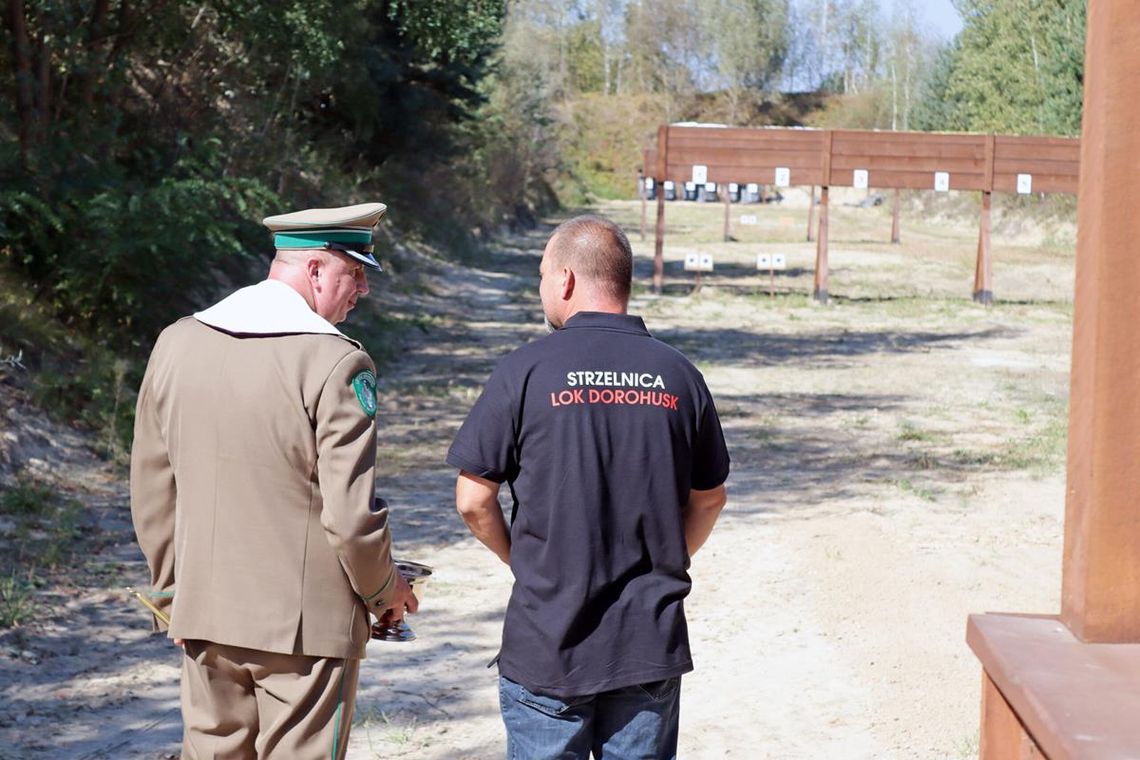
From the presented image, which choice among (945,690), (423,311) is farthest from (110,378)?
(423,311)

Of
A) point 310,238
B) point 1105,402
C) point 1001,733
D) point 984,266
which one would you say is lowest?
point 1001,733

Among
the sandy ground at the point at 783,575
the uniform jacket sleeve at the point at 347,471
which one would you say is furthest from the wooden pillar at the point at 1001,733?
the sandy ground at the point at 783,575

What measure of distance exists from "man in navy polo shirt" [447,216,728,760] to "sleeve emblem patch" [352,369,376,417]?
0.23 m

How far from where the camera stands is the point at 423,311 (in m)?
21.6

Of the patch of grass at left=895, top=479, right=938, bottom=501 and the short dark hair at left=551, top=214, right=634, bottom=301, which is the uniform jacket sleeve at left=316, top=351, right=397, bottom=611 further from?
the patch of grass at left=895, top=479, right=938, bottom=501

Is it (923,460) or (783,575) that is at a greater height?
(923,460)

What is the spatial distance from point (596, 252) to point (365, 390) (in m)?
0.63

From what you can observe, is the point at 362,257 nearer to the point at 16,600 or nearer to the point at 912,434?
the point at 16,600

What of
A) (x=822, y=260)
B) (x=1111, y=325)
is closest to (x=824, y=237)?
(x=822, y=260)

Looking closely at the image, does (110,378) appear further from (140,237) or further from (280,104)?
(280,104)

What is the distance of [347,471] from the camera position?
323 centimetres

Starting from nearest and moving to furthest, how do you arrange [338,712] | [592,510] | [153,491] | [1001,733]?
[1001,733]
[592,510]
[338,712]
[153,491]

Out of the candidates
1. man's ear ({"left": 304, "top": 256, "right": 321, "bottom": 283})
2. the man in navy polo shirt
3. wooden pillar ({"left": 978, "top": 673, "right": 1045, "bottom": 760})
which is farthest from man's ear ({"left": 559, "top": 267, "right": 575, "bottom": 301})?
wooden pillar ({"left": 978, "top": 673, "right": 1045, "bottom": 760})

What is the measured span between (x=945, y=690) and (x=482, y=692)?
6.69 ft
